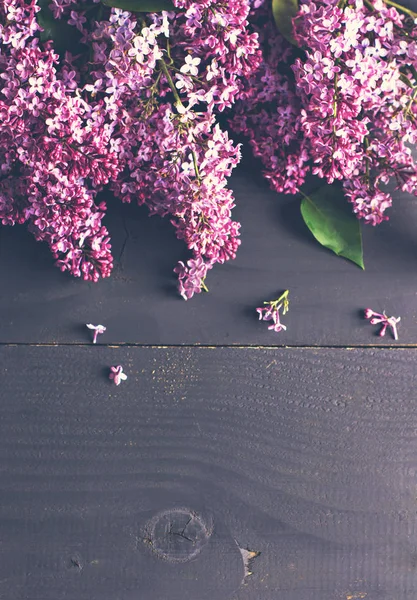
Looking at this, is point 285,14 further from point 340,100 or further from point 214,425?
point 214,425

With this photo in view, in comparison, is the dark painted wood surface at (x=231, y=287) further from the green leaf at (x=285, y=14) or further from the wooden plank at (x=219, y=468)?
the green leaf at (x=285, y=14)

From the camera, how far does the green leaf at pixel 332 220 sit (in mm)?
805

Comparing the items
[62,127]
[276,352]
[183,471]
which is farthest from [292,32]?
[183,471]

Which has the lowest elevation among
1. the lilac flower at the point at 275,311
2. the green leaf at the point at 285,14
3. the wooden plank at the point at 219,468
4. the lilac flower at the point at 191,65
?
the wooden plank at the point at 219,468

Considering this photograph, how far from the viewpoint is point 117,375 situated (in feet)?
2.72

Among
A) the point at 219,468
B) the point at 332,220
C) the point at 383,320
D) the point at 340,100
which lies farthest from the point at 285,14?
the point at 219,468

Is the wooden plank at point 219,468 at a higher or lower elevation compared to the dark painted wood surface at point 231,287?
lower

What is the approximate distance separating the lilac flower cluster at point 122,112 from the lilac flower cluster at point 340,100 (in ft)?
0.14

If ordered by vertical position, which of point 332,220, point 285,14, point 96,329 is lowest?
point 96,329

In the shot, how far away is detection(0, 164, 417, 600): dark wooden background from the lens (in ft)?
2.73

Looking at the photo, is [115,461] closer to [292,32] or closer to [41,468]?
[41,468]

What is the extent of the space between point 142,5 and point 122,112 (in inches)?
3.8

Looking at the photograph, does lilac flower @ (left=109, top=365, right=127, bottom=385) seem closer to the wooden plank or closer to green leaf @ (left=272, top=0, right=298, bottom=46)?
the wooden plank

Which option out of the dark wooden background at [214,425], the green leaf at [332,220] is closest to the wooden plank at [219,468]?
the dark wooden background at [214,425]
